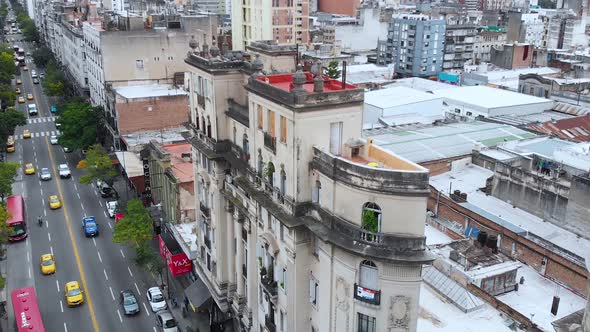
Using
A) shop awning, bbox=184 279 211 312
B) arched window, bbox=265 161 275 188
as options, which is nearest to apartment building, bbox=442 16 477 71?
shop awning, bbox=184 279 211 312

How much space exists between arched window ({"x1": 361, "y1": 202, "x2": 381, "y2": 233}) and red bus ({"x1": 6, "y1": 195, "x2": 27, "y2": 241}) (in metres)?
54.6

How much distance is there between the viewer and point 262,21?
433ft

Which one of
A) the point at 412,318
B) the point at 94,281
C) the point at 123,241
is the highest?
the point at 412,318

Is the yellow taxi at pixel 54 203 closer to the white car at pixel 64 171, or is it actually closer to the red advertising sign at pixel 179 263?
the white car at pixel 64 171

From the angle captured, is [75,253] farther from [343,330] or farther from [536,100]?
[536,100]

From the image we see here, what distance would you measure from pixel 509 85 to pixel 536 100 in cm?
2733

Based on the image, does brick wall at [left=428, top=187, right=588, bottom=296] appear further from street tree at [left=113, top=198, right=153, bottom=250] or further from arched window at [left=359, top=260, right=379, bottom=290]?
street tree at [left=113, top=198, right=153, bottom=250]

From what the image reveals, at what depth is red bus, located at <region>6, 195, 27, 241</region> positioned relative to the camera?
72.3 meters

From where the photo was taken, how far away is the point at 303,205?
35.2 meters

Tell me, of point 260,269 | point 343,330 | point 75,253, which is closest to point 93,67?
point 75,253

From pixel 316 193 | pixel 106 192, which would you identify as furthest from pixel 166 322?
pixel 106 192

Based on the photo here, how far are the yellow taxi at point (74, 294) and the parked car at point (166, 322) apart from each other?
28.1ft

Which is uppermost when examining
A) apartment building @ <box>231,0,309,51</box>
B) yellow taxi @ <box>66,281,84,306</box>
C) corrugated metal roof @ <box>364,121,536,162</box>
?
apartment building @ <box>231,0,309,51</box>

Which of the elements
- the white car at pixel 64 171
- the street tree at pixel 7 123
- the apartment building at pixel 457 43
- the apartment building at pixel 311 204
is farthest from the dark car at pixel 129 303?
the apartment building at pixel 457 43
